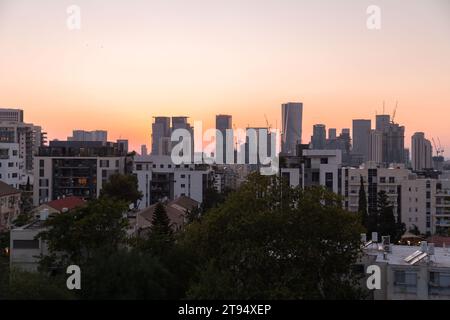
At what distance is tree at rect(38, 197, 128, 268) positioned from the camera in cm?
1231

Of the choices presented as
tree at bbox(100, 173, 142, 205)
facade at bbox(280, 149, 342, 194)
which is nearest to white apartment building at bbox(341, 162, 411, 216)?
facade at bbox(280, 149, 342, 194)

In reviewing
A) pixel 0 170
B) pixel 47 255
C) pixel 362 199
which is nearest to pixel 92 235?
pixel 47 255

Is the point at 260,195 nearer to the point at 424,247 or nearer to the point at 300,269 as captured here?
the point at 300,269

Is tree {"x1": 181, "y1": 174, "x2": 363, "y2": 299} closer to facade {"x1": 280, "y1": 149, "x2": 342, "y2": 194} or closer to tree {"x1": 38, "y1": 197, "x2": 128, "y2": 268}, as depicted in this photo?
tree {"x1": 38, "y1": 197, "x2": 128, "y2": 268}

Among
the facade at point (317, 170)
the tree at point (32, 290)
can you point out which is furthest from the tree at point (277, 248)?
the facade at point (317, 170)

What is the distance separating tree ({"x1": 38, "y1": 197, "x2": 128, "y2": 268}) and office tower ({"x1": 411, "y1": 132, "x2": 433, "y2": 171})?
59.9 m

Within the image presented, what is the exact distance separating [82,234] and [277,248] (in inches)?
154

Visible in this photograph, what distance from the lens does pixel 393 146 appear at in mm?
68875

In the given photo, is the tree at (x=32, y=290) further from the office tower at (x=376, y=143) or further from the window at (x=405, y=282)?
the office tower at (x=376, y=143)

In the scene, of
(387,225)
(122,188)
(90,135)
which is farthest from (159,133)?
(387,225)

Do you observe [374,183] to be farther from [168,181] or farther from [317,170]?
[168,181]

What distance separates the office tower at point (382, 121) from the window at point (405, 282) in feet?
206
